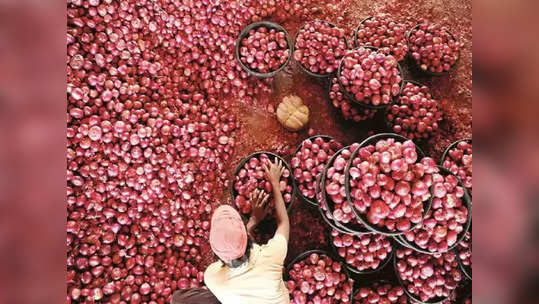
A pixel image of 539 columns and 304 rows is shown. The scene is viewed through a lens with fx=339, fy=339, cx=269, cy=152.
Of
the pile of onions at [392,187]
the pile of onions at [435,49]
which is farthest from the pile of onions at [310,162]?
the pile of onions at [435,49]

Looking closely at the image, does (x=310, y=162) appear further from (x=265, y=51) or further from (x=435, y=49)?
(x=435, y=49)

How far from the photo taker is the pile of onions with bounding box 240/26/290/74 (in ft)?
7.00

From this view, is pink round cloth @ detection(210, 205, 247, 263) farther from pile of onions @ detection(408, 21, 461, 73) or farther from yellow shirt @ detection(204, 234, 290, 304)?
pile of onions @ detection(408, 21, 461, 73)

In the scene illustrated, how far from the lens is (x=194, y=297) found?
1.85 m

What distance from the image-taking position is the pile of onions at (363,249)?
1883mm

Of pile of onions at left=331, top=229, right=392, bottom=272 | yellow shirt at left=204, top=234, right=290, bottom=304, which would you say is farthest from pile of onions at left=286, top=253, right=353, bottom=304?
yellow shirt at left=204, top=234, right=290, bottom=304

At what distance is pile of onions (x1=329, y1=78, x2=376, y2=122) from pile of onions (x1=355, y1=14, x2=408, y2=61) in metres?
0.35

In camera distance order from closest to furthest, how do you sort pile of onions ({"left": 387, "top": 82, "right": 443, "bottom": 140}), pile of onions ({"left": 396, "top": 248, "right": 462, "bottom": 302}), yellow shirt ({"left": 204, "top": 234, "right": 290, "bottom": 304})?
yellow shirt ({"left": 204, "top": 234, "right": 290, "bottom": 304})
pile of onions ({"left": 396, "top": 248, "right": 462, "bottom": 302})
pile of onions ({"left": 387, "top": 82, "right": 443, "bottom": 140})

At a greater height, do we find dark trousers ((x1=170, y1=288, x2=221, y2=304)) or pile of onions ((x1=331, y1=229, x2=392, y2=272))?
pile of onions ((x1=331, y1=229, x2=392, y2=272))
